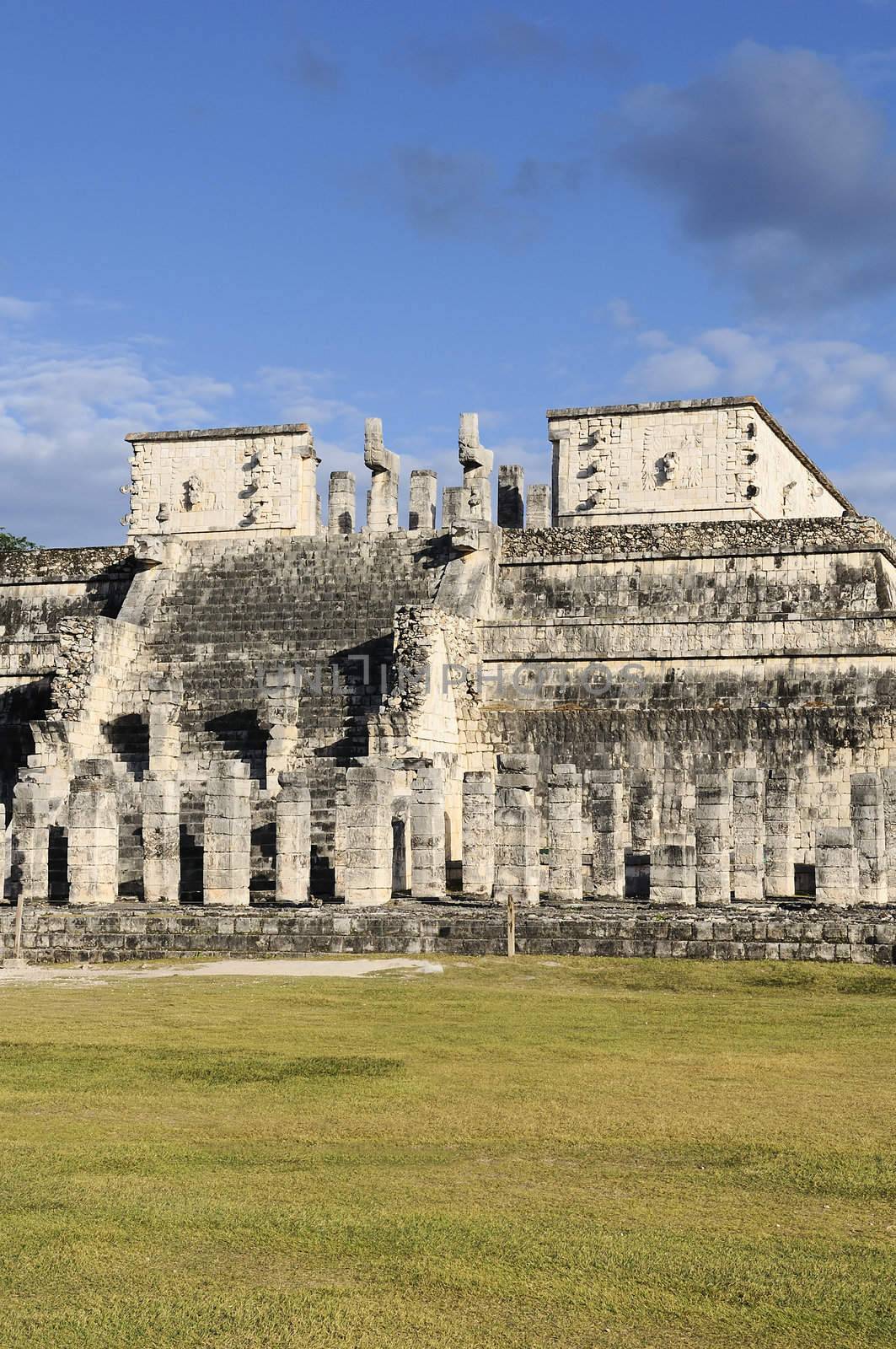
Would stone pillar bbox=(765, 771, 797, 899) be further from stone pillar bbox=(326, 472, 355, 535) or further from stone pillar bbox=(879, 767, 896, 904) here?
stone pillar bbox=(326, 472, 355, 535)

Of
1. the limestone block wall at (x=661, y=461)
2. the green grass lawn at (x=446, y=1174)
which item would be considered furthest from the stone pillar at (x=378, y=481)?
the green grass lawn at (x=446, y=1174)

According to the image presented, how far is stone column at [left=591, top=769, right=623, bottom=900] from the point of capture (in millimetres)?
19906

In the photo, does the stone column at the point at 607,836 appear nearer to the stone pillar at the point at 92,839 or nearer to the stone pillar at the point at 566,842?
the stone pillar at the point at 566,842

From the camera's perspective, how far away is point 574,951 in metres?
15.2

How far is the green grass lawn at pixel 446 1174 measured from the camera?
551 centimetres

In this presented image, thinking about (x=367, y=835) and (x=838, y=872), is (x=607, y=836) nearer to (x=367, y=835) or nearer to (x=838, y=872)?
(x=838, y=872)

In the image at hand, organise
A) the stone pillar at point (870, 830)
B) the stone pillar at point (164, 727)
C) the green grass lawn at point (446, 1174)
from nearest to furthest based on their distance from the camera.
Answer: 1. the green grass lawn at point (446, 1174)
2. the stone pillar at point (870, 830)
3. the stone pillar at point (164, 727)

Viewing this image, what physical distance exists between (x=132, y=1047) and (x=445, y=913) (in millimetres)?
6639

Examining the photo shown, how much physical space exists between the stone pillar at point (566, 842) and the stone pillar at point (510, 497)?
12.7 meters

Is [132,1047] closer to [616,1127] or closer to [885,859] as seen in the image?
[616,1127]

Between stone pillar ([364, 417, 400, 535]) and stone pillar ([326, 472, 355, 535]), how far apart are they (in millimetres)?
1316

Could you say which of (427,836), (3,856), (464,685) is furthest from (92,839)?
(464,685)

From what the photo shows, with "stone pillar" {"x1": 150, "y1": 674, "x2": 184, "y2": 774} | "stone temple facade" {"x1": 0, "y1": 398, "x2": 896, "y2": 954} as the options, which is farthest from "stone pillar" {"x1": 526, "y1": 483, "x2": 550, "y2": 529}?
"stone pillar" {"x1": 150, "y1": 674, "x2": 184, "y2": 774}

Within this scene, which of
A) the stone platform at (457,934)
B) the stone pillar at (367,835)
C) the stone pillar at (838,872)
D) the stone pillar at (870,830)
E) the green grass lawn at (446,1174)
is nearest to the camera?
the green grass lawn at (446,1174)
